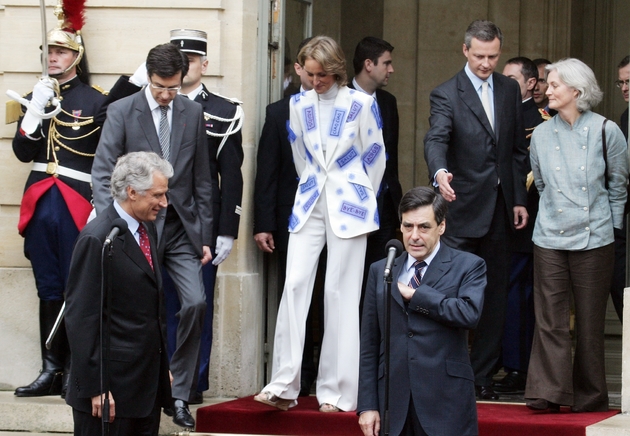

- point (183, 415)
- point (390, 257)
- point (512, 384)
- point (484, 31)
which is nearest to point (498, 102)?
point (484, 31)

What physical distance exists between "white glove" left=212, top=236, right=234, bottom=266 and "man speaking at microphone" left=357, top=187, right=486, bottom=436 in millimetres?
2164

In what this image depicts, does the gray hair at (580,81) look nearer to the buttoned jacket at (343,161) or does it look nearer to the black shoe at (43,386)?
the buttoned jacket at (343,161)

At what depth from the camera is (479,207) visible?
7691 mm

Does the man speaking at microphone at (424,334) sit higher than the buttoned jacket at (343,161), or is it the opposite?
the buttoned jacket at (343,161)

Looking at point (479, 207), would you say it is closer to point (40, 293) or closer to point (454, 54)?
point (40, 293)

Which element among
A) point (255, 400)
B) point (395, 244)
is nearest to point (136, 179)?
point (395, 244)

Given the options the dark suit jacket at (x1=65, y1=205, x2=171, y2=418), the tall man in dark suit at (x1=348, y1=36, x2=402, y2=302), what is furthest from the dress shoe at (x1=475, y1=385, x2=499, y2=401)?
the dark suit jacket at (x1=65, y1=205, x2=171, y2=418)

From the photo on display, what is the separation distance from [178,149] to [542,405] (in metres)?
2.40

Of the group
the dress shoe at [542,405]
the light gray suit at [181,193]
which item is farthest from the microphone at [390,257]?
the dress shoe at [542,405]

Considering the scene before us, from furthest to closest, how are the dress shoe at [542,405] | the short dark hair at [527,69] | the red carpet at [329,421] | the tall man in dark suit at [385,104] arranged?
1. the short dark hair at [527,69]
2. the tall man in dark suit at [385,104]
3. the dress shoe at [542,405]
4. the red carpet at [329,421]

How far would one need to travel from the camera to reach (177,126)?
7.15 m

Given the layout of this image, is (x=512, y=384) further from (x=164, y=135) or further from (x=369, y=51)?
(x=164, y=135)

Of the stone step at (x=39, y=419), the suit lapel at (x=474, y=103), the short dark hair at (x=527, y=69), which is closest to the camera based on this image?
the stone step at (x=39, y=419)

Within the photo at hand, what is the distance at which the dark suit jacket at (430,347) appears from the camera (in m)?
5.47
